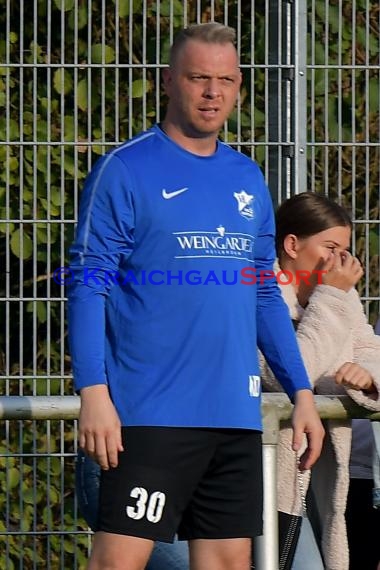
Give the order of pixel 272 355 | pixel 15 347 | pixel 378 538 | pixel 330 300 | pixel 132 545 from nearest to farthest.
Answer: pixel 132 545, pixel 272 355, pixel 330 300, pixel 378 538, pixel 15 347

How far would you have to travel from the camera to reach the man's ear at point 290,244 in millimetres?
4215

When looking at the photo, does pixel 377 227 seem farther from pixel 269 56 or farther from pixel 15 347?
pixel 15 347

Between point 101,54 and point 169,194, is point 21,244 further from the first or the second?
point 169,194

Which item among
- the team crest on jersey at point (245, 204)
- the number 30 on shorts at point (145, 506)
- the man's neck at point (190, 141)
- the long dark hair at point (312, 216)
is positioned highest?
the man's neck at point (190, 141)

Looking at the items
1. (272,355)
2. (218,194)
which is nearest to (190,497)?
(272,355)

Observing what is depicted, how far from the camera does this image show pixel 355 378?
366cm

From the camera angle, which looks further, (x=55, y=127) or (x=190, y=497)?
(x=55, y=127)

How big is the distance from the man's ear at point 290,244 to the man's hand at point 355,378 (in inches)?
23.1

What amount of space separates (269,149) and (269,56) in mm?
399

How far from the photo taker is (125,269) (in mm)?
3230

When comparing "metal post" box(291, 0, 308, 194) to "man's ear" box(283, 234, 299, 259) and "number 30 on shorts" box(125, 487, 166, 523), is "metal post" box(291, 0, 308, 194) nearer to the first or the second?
"man's ear" box(283, 234, 299, 259)

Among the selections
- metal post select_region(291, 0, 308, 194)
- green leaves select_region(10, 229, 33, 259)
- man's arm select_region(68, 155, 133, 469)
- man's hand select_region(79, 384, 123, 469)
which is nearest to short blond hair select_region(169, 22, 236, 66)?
man's arm select_region(68, 155, 133, 469)

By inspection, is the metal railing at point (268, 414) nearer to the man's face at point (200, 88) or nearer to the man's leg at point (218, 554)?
the man's leg at point (218, 554)

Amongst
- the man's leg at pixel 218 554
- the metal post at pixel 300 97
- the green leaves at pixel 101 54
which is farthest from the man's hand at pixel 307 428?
the green leaves at pixel 101 54
